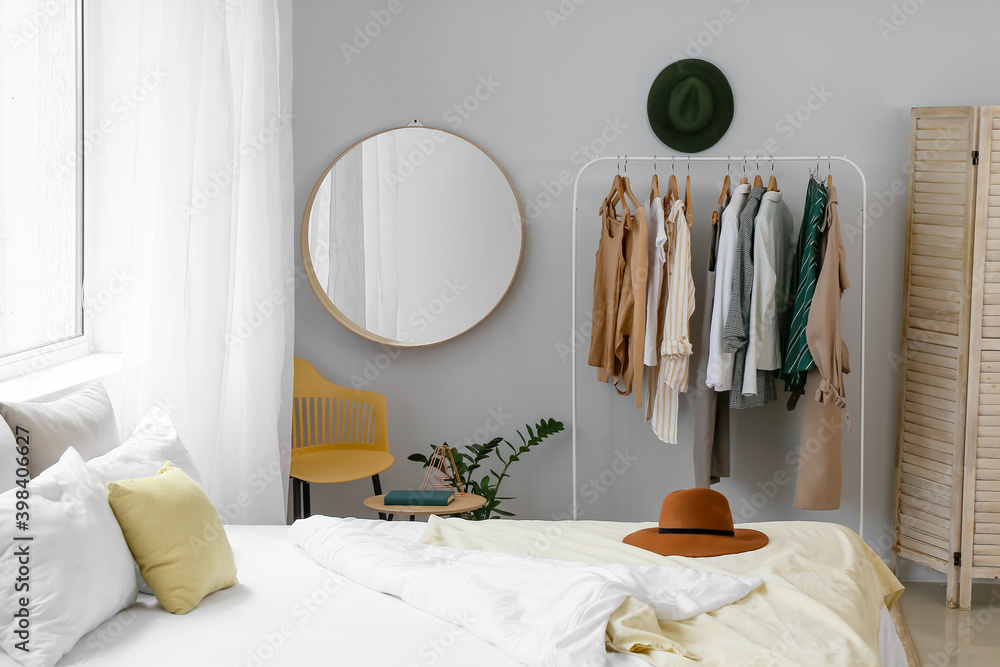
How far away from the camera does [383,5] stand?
3346mm

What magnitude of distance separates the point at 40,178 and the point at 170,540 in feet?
4.17

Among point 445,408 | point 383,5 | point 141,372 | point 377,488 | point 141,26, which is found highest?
point 383,5

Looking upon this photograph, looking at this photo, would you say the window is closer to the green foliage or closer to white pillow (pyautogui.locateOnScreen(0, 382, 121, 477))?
white pillow (pyautogui.locateOnScreen(0, 382, 121, 477))

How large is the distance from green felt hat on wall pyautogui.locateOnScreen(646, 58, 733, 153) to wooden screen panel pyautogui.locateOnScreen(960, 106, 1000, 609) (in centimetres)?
92

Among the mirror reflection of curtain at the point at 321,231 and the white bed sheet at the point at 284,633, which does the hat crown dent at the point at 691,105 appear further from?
the white bed sheet at the point at 284,633

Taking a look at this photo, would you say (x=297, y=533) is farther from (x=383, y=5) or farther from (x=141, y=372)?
(x=383, y=5)

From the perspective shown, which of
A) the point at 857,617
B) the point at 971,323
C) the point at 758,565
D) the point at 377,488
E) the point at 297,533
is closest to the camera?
the point at 857,617

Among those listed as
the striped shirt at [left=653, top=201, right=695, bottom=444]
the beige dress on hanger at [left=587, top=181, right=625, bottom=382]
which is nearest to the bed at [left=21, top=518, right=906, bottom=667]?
the striped shirt at [left=653, top=201, right=695, bottom=444]

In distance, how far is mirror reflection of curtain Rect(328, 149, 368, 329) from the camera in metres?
3.35

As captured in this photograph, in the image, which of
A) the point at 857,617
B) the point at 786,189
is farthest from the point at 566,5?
the point at 857,617

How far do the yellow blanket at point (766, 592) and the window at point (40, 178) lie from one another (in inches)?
50.3

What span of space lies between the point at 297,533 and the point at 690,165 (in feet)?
6.96

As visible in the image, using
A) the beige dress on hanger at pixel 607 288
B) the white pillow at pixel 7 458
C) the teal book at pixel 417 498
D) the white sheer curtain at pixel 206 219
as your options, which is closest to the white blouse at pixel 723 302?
the beige dress on hanger at pixel 607 288

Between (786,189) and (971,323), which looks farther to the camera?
(786,189)
